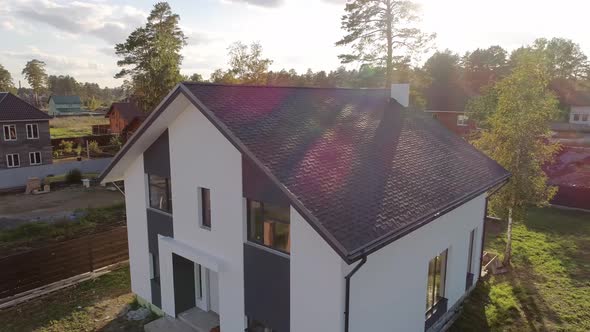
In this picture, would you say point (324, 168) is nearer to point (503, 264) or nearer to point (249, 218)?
point (249, 218)

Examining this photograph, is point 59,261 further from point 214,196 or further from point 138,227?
point 214,196

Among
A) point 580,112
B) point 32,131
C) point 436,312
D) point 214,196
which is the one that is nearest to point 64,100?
point 32,131

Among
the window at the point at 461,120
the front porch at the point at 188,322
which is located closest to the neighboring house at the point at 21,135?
the front porch at the point at 188,322

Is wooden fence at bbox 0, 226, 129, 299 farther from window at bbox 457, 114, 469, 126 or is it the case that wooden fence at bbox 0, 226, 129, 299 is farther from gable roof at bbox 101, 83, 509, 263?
window at bbox 457, 114, 469, 126

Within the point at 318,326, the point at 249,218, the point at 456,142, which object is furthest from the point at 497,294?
the point at 249,218

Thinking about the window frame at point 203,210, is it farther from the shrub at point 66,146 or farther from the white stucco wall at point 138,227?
the shrub at point 66,146
